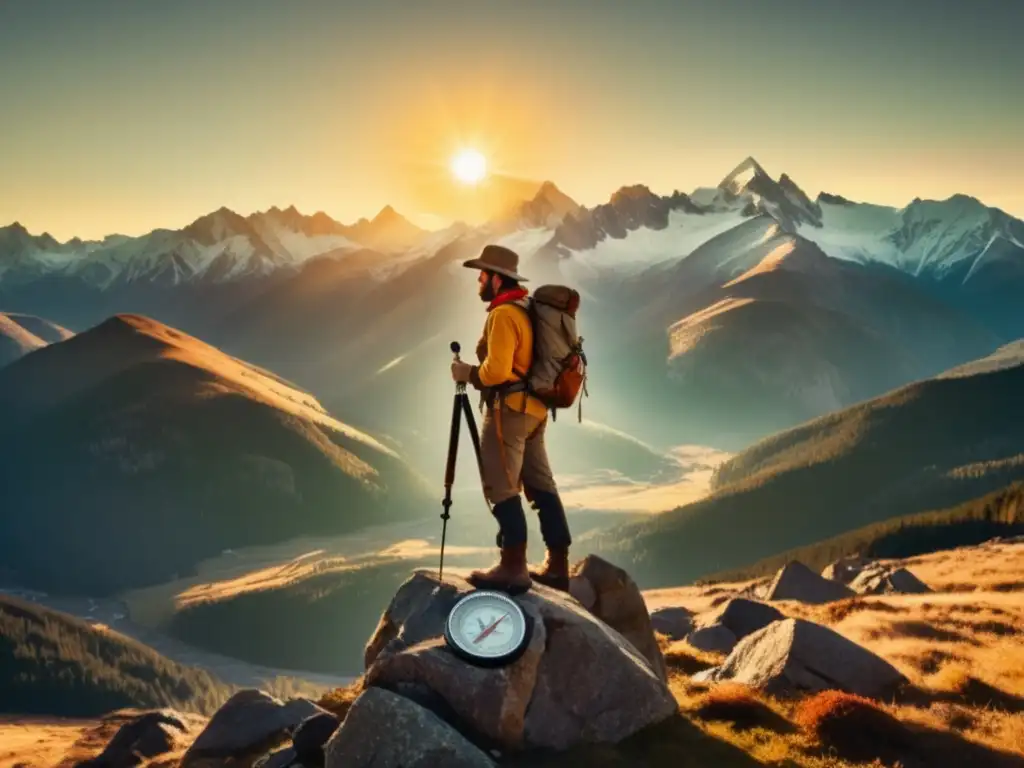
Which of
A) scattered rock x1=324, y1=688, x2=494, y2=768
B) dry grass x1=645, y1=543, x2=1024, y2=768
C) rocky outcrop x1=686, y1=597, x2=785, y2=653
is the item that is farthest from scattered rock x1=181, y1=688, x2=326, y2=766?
rocky outcrop x1=686, y1=597, x2=785, y2=653

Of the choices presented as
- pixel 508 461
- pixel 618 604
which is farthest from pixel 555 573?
Answer: pixel 508 461

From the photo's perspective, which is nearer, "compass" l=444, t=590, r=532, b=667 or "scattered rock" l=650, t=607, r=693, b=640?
"compass" l=444, t=590, r=532, b=667

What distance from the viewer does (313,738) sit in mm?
17734

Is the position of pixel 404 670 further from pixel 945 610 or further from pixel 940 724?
pixel 945 610

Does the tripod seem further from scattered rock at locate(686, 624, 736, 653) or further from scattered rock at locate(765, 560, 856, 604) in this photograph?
scattered rock at locate(765, 560, 856, 604)

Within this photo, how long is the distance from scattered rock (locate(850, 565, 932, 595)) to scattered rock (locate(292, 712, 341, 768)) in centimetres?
6625

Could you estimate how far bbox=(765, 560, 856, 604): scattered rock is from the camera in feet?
247

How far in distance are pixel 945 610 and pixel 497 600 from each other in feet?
123

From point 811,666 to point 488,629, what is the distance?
455 inches

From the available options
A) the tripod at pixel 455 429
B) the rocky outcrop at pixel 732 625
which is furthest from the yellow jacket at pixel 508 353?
the rocky outcrop at pixel 732 625

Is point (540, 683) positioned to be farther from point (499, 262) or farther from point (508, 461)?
point (499, 262)

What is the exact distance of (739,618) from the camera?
44.5 meters

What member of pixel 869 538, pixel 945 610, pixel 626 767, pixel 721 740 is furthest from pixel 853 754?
pixel 869 538

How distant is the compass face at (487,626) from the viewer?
54.9ft
